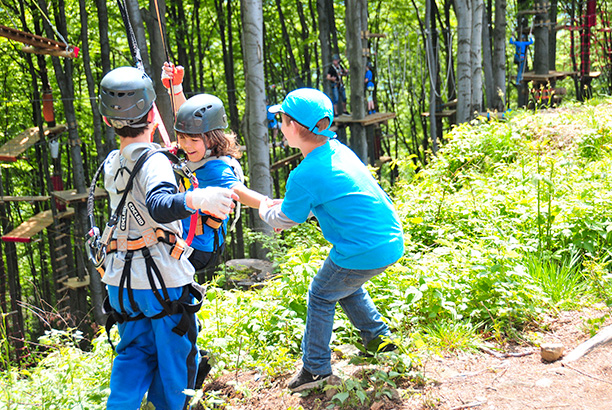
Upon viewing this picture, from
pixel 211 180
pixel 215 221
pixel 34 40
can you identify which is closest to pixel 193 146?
pixel 211 180

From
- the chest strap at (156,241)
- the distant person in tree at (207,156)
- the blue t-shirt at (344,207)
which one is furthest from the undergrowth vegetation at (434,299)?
the chest strap at (156,241)

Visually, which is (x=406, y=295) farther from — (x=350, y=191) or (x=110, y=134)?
(x=110, y=134)

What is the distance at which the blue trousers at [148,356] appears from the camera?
2.74 m

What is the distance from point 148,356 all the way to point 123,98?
54.8 inches

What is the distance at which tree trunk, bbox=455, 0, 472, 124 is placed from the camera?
1235cm

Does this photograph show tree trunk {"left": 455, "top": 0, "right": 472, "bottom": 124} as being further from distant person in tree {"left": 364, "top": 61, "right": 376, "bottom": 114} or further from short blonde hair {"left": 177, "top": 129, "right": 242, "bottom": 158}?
short blonde hair {"left": 177, "top": 129, "right": 242, "bottom": 158}

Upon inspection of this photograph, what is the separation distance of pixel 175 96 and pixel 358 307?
1990mm

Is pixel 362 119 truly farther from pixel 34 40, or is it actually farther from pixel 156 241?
pixel 156 241

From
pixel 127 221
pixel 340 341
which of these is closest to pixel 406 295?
pixel 340 341

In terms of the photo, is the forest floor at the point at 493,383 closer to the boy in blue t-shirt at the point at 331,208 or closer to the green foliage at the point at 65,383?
the boy in blue t-shirt at the point at 331,208

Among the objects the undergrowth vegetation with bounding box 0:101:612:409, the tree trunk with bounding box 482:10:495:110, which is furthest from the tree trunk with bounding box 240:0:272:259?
the tree trunk with bounding box 482:10:495:110

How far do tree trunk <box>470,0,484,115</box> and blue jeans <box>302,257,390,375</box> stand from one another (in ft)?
35.8

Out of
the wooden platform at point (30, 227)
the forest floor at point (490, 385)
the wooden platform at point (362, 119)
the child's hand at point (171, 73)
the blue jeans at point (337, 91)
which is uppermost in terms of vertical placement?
the blue jeans at point (337, 91)

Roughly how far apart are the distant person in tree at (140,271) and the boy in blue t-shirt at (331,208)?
2.05 ft
